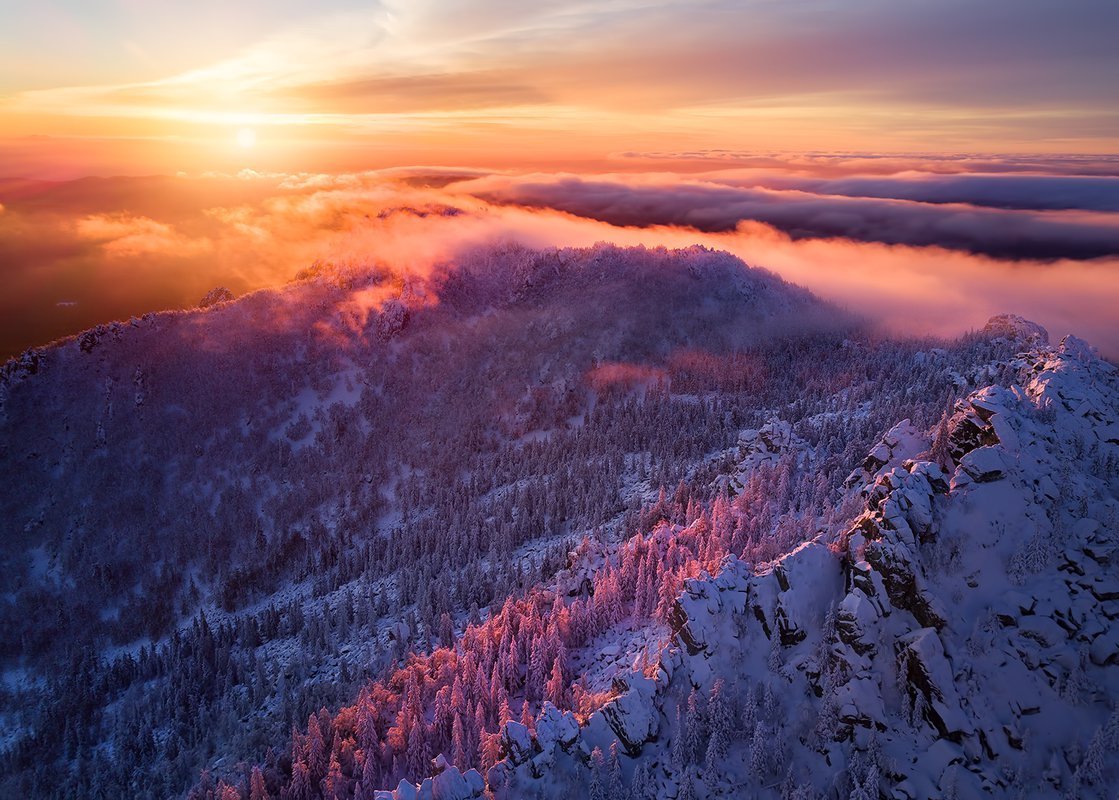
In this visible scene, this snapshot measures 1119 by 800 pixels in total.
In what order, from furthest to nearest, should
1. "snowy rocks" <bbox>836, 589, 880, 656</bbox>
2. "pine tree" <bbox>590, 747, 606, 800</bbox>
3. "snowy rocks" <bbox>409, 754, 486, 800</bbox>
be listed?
"snowy rocks" <bbox>836, 589, 880, 656</bbox>, "pine tree" <bbox>590, 747, 606, 800</bbox>, "snowy rocks" <bbox>409, 754, 486, 800</bbox>

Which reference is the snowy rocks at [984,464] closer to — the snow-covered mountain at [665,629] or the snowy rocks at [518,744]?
the snow-covered mountain at [665,629]

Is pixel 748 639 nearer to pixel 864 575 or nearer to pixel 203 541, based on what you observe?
pixel 864 575

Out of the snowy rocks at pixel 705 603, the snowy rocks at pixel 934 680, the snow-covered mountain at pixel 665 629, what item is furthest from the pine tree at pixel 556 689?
the snowy rocks at pixel 934 680

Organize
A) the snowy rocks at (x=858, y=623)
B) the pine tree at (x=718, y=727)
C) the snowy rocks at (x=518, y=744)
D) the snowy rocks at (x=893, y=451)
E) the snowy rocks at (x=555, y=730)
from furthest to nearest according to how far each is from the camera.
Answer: the snowy rocks at (x=893, y=451) < the snowy rocks at (x=555, y=730) < the snowy rocks at (x=518, y=744) < the snowy rocks at (x=858, y=623) < the pine tree at (x=718, y=727)

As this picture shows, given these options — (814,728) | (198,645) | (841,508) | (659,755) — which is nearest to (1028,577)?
(814,728)

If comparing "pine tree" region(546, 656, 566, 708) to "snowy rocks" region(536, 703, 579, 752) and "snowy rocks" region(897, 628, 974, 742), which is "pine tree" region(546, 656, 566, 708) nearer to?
"snowy rocks" region(536, 703, 579, 752)

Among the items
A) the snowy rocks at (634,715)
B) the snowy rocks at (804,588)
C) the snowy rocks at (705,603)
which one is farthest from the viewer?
the snowy rocks at (705,603)

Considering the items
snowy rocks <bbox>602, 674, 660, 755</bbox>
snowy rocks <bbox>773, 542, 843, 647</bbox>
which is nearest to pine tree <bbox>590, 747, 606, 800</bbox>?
snowy rocks <bbox>602, 674, 660, 755</bbox>
